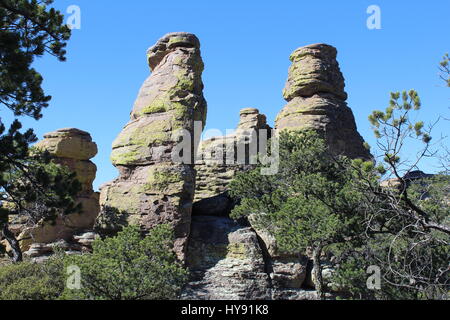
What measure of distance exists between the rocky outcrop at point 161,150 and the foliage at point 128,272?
11.2 feet

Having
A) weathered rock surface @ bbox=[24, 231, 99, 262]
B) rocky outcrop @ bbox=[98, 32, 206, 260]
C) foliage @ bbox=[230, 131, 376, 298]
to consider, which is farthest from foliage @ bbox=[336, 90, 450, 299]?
weathered rock surface @ bbox=[24, 231, 99, 262]

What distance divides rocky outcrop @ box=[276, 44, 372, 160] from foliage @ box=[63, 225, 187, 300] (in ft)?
43.9

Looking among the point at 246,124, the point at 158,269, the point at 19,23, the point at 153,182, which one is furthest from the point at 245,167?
the point at 19,23

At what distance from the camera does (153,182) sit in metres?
20.1

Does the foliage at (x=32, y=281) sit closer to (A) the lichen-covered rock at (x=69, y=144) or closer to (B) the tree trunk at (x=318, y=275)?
(B) the tree trunk at (x=318, y=275)

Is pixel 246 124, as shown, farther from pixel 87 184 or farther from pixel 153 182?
pixel 153 182

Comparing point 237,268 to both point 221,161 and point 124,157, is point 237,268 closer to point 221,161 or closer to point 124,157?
point 124,157

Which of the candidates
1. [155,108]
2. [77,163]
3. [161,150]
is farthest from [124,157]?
[77,163]

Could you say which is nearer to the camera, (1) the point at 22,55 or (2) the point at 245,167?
(1) the point at 22,55

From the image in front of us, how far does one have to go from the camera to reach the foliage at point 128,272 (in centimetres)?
1416

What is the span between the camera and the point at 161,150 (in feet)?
68.1

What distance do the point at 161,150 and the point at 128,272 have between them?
24.5ft

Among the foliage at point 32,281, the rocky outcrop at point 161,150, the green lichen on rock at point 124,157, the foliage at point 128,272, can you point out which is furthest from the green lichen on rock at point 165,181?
the foliage at point 32,281
